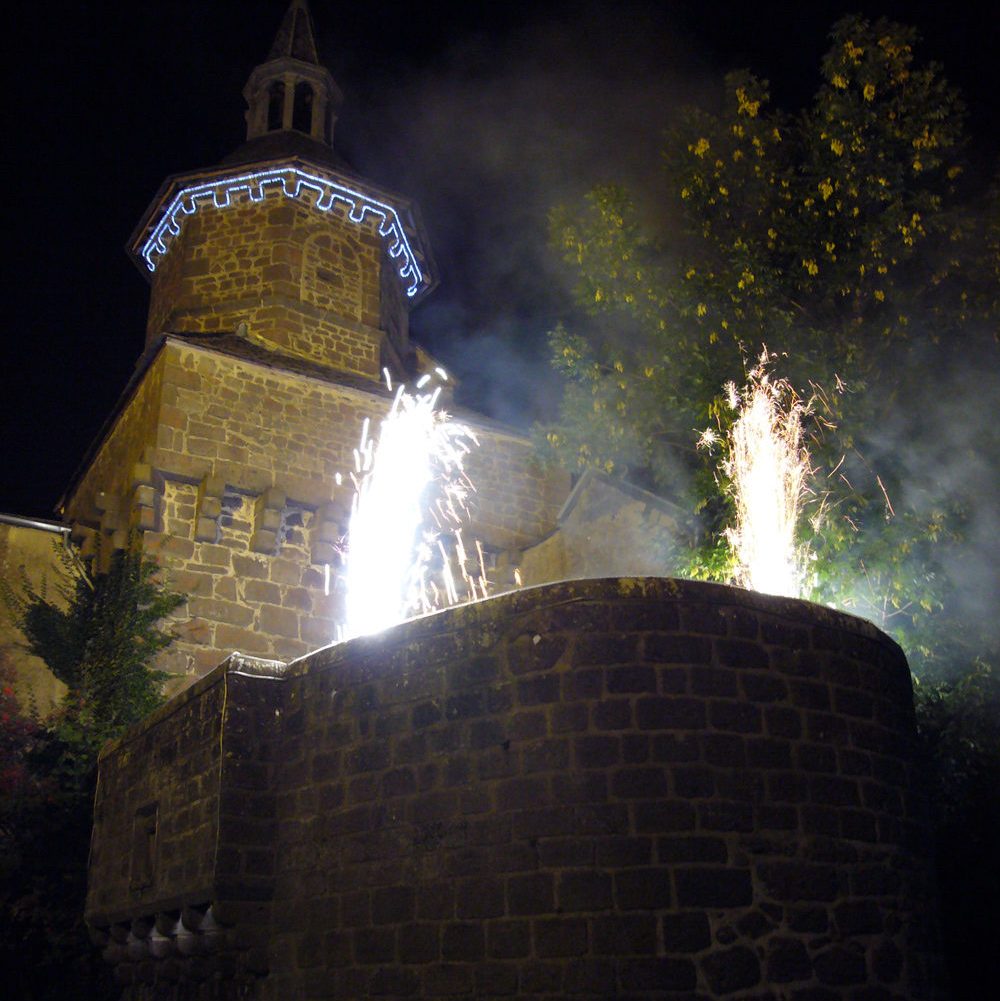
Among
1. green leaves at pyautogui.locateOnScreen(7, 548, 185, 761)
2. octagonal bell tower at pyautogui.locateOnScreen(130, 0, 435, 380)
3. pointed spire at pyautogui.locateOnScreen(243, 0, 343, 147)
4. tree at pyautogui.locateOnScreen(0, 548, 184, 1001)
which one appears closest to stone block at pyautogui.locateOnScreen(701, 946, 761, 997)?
tree at pyautogui.locateOnScreen(0, 548, 184, 1001)

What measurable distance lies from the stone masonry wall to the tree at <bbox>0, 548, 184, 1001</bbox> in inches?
188

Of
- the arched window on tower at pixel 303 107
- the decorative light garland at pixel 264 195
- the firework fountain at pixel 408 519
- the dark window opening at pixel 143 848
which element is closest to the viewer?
the dark window opening at pixel 143 848

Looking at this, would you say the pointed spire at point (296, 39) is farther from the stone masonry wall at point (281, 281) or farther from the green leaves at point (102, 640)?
the green leaves at point (102, 640)

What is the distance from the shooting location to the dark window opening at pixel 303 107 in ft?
67.4

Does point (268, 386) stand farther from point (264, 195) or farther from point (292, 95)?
point (292, 95)

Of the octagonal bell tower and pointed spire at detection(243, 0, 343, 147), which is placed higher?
pointed spire at detection(243, 0, 343, 147)

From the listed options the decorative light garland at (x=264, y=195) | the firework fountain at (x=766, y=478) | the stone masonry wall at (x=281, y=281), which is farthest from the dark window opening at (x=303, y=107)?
the firework fountain at (x=766, y=478)

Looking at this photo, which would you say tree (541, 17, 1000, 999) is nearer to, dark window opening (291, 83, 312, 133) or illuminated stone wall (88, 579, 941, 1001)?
illuminated stone wall (88, 579, 941, 1001)

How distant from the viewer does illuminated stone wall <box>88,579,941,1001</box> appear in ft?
19.1

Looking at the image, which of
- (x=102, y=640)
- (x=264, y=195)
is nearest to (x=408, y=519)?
(x=102, y=640)

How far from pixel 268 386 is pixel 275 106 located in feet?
25.7

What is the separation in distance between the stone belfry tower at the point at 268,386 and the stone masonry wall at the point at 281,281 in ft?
0.09

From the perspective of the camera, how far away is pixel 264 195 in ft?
59.2

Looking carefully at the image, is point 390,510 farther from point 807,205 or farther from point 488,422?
point 807,205
